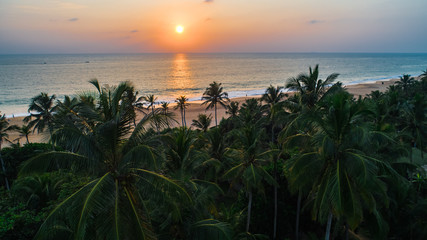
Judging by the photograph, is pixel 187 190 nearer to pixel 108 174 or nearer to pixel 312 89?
pixel 108 174

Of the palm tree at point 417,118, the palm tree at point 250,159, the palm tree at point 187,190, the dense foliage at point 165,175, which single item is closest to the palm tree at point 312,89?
the dense foliage at point 165,175

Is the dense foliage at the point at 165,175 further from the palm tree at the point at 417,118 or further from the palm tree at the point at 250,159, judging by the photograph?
the palm tree at the point at 417,118

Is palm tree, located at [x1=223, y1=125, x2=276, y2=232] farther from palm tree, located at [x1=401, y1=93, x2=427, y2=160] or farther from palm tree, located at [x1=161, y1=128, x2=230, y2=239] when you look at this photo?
palm tree, located at [x1=401, y1=93, x2=427, y2=160]

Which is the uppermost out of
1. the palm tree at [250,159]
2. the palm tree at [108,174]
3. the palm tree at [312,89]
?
the palm tree at [312,89]

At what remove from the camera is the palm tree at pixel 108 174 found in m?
6.18

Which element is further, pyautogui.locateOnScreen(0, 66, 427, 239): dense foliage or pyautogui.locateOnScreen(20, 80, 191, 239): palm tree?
pyautogui.locateOnScreen(0, 66, 427, 239): dense foliage

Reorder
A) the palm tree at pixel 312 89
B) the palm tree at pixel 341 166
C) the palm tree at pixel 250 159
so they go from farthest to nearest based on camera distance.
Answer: the palm tree at pixel 312 89 < the palm tree at pixel 250 159 < the palm tree at pixel 341 166

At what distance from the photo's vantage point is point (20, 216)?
9.42 metres

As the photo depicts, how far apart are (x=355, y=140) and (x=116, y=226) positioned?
25.6 ft

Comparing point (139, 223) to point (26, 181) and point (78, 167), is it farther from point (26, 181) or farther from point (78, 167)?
point (26, 181)

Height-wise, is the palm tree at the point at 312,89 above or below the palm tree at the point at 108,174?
above

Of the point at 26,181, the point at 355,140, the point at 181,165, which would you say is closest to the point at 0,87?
the point at 26,181

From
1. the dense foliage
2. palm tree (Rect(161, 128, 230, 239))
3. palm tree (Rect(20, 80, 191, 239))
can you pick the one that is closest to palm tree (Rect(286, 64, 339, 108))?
the dense foliage

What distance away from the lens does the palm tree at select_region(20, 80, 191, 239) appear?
20.3 feet
